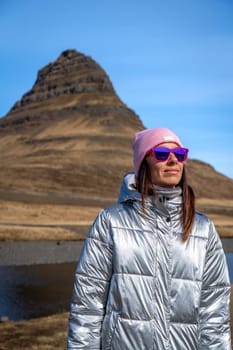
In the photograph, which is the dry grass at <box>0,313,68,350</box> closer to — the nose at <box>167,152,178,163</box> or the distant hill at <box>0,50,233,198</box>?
the nose at <box>167,152,178,163</box>

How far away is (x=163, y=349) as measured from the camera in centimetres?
355

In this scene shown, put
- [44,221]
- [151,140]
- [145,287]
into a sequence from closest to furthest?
[145,287], [151,140], [44,221]

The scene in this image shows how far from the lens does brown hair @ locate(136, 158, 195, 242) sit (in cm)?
376

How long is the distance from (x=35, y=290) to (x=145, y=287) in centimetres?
2071

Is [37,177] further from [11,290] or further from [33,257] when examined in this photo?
[11,290]

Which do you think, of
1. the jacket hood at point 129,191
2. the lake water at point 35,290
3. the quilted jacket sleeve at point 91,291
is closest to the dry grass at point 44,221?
the lake water at point 35,290

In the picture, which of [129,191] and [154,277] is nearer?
[154,277]

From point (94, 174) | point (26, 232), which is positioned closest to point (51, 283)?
point (26, 232)

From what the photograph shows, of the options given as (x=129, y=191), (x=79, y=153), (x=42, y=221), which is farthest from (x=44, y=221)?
(x=79, y=153)

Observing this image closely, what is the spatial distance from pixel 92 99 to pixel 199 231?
650 ft

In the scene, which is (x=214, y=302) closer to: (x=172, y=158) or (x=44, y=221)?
(x=172, y=158)

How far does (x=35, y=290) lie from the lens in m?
23.4

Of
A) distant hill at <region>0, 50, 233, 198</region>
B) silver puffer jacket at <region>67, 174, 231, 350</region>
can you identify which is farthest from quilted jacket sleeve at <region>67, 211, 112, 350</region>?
distant hill at <region>0, 50, 233, 198</region>

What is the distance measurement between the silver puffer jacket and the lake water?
1469 cm
